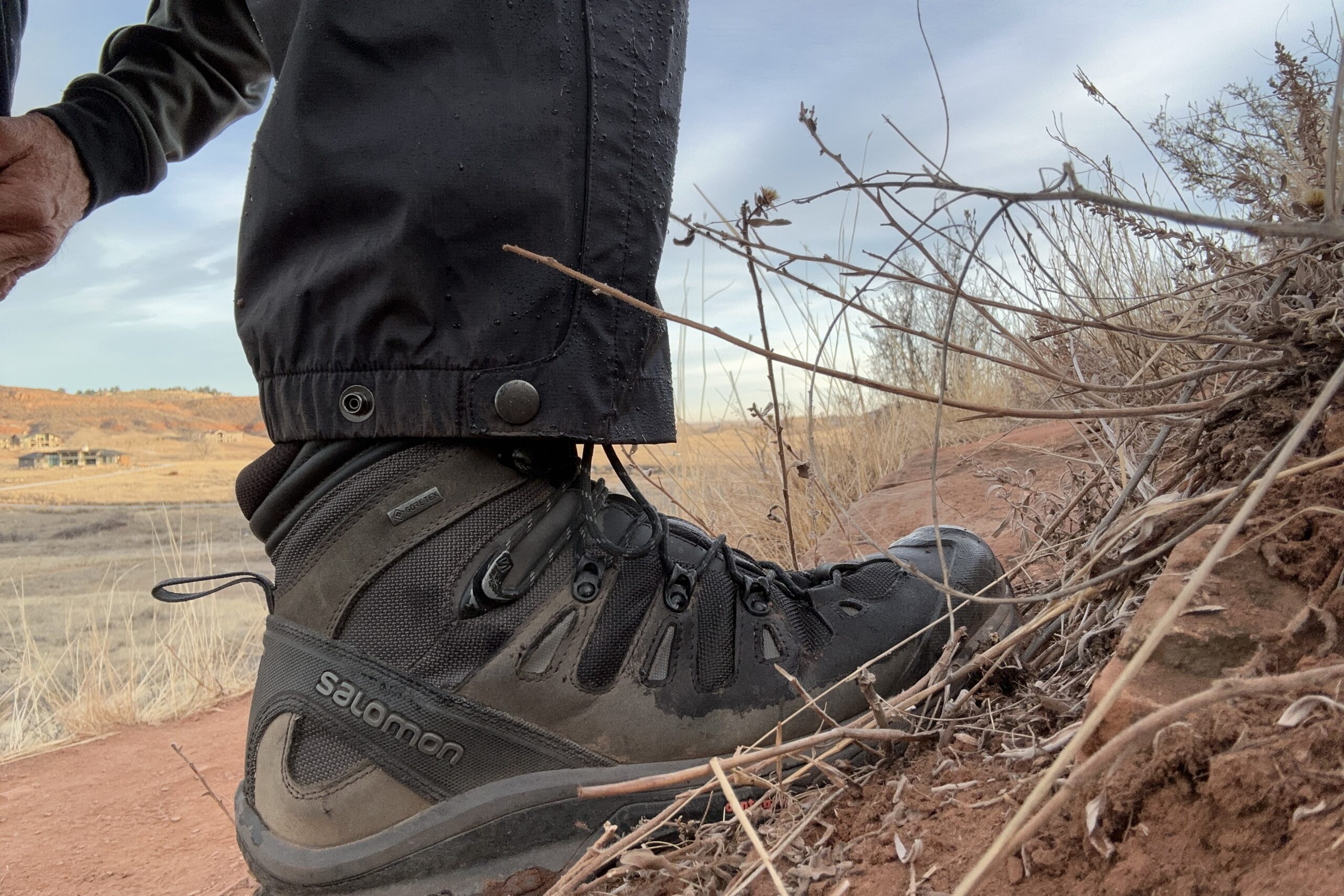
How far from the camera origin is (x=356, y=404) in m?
0.97

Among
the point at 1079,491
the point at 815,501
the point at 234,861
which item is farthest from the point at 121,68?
the point at 815,501

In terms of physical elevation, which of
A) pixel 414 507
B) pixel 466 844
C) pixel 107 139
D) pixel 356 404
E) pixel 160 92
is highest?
pixel 160 92

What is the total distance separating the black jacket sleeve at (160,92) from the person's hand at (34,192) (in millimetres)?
47

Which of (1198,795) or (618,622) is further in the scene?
(618,622)

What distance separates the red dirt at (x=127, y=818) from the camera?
178cm

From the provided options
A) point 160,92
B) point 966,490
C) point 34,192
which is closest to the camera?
point 34,192

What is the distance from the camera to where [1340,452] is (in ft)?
2.03

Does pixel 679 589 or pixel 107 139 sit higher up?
pixel 107 139

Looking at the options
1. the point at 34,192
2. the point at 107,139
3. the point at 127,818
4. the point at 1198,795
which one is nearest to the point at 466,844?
the point at 1198,795

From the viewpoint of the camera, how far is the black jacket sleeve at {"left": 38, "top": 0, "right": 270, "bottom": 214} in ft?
5.25

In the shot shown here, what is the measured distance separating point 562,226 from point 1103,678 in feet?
2.28

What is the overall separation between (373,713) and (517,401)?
413mm

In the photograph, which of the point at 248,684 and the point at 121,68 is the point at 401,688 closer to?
the point at 121,68

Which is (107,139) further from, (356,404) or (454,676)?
(454,676)
